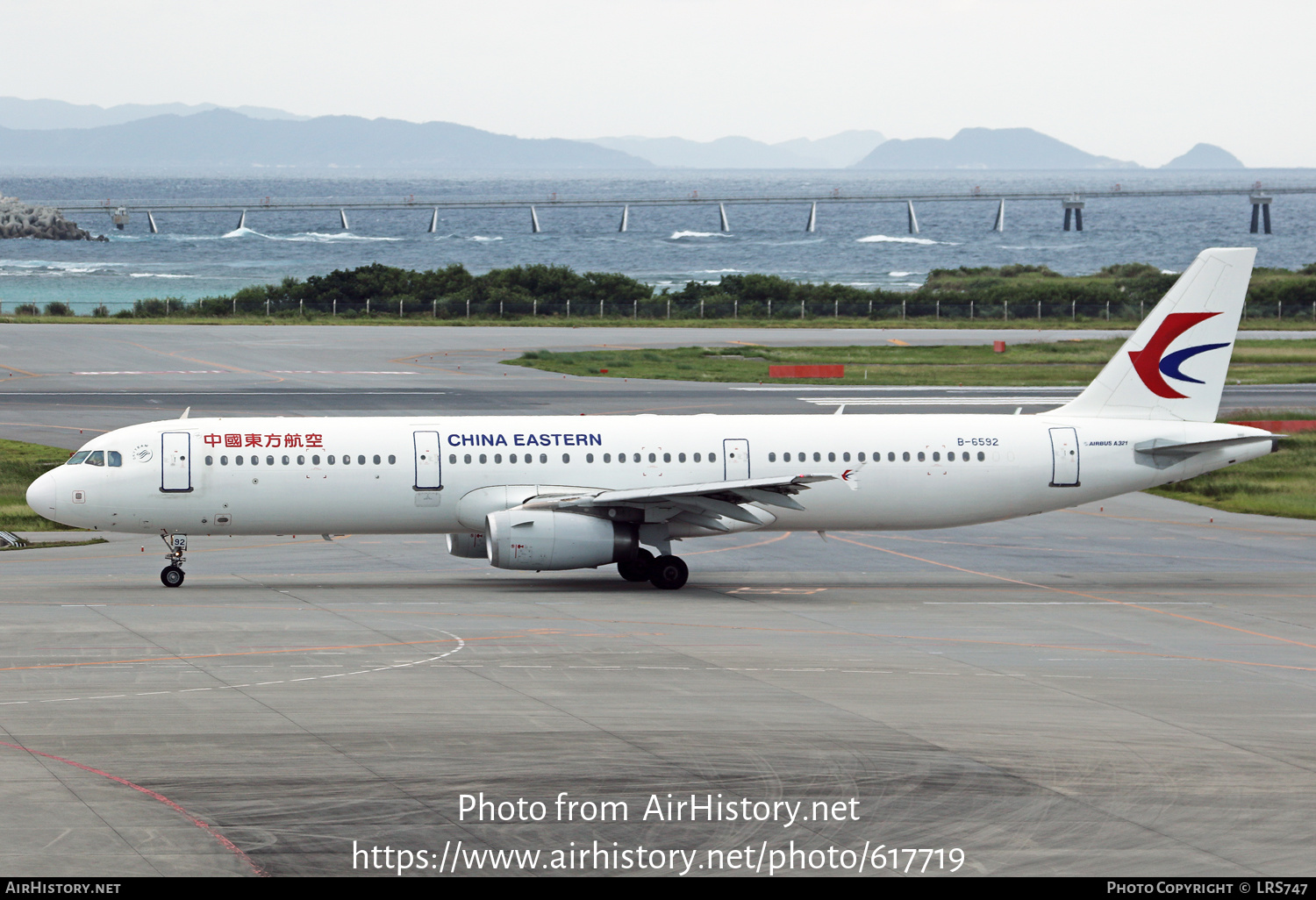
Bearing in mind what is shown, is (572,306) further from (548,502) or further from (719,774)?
(719,774)

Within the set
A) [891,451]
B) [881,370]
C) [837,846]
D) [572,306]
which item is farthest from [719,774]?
[572,306]

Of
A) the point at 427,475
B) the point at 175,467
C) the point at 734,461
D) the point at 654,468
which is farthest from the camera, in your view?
the point at 734,461

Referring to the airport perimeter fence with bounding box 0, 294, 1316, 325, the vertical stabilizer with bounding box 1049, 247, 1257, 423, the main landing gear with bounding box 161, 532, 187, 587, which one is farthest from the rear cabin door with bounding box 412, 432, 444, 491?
the airport perimeter fence with bounding box 0, 294, 1316, 325

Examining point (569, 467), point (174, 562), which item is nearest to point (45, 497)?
point (174, 562)

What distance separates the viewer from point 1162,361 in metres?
39.3

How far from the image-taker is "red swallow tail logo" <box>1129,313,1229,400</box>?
129ft

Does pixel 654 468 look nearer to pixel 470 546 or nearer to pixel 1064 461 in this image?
pixel 470 546

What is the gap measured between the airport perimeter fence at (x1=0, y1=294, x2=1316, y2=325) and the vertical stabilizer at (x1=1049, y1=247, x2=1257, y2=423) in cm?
7820

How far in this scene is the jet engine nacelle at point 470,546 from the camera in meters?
37.3

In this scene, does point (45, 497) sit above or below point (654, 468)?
below

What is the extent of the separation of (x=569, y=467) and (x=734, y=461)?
4.28 meters

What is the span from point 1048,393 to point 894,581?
39.7 m

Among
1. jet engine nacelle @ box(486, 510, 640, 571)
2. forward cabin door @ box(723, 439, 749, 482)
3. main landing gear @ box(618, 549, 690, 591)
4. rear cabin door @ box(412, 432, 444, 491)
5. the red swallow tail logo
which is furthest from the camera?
the red swallow tail logo

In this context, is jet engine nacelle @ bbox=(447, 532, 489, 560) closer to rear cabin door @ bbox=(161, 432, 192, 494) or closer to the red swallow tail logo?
rear cabin door @ bbox=(161, 432, 192, 494)
